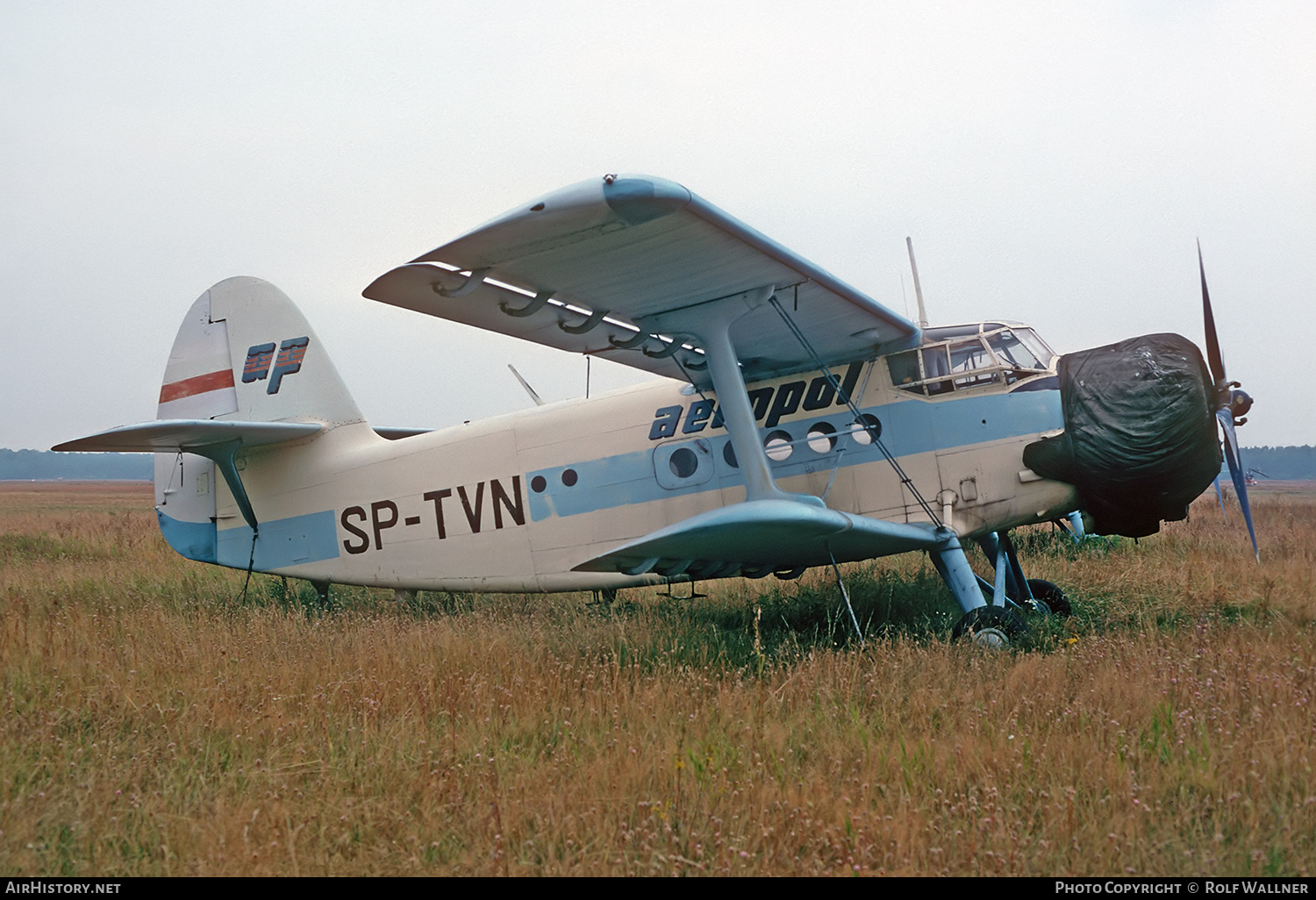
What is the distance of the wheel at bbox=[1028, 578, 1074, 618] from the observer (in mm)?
7551

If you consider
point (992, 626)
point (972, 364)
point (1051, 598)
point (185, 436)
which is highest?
point (185, 436)

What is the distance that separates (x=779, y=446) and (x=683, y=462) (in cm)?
85

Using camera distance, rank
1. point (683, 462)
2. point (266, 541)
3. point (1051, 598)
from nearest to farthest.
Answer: point (683, 462), point (1051, 598), point (266, 541)

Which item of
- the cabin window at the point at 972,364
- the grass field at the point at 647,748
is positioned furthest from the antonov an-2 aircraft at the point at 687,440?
the grass field at the point at 647,748

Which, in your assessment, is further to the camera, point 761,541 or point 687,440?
point 687,440

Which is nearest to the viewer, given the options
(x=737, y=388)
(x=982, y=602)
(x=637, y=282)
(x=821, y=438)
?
(x=637, y=282)

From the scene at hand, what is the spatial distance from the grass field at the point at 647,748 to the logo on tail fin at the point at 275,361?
9.36ft

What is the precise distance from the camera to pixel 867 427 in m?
6.50

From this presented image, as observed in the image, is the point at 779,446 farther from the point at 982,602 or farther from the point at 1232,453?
the point at 1232,453

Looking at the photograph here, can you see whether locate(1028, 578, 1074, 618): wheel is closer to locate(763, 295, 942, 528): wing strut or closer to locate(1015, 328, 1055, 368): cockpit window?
locate(763, 295, 942, 528): wing strut

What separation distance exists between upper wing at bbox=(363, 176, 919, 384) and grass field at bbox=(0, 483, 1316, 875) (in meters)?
2.43

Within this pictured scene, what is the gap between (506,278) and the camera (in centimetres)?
518

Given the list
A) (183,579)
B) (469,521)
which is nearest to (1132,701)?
(469,521)

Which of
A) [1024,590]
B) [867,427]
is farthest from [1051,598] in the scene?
[867,427]
